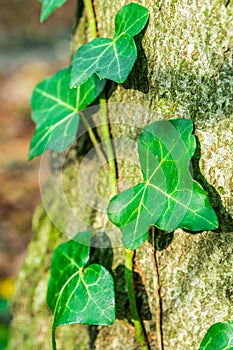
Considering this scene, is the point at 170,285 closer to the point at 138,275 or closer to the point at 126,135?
the point at 138,275

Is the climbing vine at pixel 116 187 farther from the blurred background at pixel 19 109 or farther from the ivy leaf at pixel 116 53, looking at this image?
the blurred background at pixel 19 109

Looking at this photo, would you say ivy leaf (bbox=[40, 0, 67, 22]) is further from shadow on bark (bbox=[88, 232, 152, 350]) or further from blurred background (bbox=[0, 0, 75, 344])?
blurred background (bbox=[0, 0, 75, 344])

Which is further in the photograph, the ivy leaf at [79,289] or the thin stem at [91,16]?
the thin stem at [91,16]

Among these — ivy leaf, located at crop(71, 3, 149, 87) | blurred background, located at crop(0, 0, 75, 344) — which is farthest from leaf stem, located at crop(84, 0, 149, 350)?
blurred background, located at crop(0, 0, 75, 344)

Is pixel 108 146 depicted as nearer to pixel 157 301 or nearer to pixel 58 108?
pixel 58 108

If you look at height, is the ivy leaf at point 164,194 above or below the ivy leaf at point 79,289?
above

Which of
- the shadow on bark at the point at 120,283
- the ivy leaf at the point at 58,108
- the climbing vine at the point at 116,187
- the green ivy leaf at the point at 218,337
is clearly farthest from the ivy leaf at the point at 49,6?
the green ivy leaf at the point at 218,337
